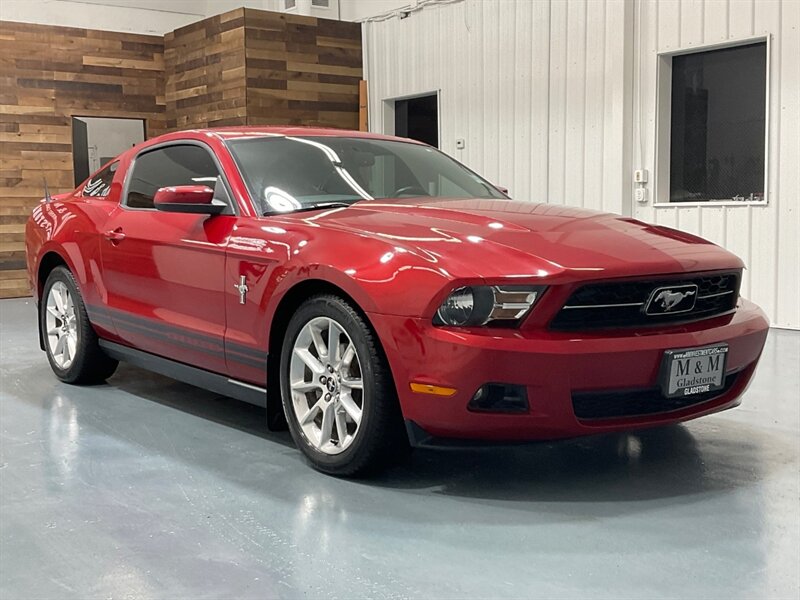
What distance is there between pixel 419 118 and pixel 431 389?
8556 mm

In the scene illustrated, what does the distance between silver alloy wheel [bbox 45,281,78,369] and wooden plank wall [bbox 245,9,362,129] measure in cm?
572

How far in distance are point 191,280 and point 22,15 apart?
9.15 metres

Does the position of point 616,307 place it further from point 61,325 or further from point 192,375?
point 61,325

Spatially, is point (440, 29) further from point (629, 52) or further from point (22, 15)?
point (22, 15)

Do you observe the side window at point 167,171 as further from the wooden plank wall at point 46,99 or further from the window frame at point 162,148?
the wooden plank wall at point 46,99

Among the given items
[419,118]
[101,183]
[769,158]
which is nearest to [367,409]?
[101,183]

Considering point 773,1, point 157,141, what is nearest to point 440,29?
point 773,1

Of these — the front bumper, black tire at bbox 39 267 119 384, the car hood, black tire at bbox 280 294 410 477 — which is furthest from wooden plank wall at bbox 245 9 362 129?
the front bumper

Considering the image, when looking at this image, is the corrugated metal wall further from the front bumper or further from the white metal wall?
the front bumper

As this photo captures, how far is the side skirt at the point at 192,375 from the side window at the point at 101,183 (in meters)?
0.78

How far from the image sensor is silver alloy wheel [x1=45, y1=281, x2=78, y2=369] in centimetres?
480

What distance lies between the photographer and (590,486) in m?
3.04

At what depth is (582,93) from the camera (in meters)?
8.62

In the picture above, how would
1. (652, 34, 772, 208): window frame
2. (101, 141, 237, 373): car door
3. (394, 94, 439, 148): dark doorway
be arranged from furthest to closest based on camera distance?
(394, 94, 439, 148): dark doorway < (652, 34, 772, 208): window frame < (101, 141, 237, 373): car door
